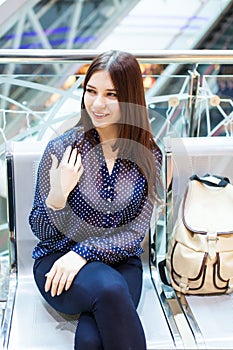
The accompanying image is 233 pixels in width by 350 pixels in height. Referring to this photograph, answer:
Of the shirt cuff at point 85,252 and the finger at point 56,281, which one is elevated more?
the shirt cuff at point 85,252

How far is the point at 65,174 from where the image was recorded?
1.76 meters

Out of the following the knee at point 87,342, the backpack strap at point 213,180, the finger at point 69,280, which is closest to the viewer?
the knee at point 87,342

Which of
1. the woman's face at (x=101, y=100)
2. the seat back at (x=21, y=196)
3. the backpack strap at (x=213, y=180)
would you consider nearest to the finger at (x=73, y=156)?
the woman's face at (x=101, y=100)

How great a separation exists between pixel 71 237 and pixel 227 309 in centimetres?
56

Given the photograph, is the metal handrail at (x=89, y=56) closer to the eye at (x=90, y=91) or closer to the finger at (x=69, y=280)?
the eye at (x=90, y=91)

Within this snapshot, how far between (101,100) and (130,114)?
105 mm

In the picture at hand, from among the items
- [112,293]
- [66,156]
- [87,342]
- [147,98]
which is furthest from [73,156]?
[147,98]

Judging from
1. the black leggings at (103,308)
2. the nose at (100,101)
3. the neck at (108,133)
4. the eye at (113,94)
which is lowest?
the black leggings at (103,308)

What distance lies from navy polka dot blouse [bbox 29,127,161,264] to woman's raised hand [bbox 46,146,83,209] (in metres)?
0.02

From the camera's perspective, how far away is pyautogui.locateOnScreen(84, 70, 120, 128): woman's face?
1725 millimetres

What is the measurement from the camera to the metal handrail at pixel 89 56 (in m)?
2.21

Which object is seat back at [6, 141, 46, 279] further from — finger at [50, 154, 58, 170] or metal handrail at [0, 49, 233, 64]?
metal handrail at [0, 49, 233, 64]

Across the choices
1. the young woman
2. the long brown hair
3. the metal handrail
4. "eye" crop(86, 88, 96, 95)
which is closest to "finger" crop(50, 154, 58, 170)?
the young woman

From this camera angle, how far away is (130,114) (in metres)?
1.77
